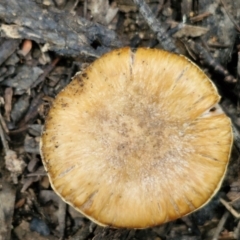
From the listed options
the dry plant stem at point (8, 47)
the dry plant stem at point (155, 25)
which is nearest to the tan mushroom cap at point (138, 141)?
the dry plant stem at point (155, 25)

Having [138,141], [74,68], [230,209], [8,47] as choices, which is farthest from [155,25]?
[230,209]

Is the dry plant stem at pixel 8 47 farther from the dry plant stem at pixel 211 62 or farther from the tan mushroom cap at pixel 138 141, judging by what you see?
the dry plant stem at pixel 211 62

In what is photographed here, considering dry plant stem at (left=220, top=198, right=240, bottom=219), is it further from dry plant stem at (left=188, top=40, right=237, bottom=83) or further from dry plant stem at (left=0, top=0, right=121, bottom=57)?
dry plant stem at (left=0, top=0, right=121, bottom=57)

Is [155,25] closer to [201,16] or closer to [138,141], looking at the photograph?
[201,16]

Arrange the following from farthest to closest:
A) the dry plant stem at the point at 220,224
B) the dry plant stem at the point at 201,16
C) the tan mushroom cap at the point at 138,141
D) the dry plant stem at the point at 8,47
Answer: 1. the dry plant stem at the point at 201,16
2. the dry plant stem at the point at 8,47
3. the dry plant stem at the point at 220,224
4. the tan mushroom cap at the point at 138,141

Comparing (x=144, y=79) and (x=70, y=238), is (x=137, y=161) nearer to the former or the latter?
(x=144, y=79)
